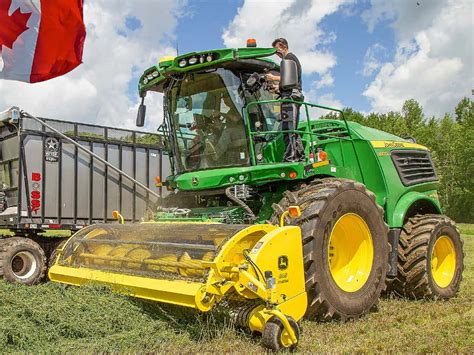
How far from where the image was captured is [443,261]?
720 cm

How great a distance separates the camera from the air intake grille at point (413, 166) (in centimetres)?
712

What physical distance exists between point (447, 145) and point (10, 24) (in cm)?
5043

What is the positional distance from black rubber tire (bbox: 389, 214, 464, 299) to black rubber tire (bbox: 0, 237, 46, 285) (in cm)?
526

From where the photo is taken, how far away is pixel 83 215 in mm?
9320

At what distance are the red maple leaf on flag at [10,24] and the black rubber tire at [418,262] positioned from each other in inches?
230

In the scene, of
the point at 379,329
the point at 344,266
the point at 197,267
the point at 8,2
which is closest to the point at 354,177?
the point at 344,266

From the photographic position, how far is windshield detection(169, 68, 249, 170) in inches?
233

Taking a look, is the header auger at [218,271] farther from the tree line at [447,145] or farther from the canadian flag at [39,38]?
the tree line at [447,145]

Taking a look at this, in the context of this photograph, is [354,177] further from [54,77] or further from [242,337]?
[54,77]

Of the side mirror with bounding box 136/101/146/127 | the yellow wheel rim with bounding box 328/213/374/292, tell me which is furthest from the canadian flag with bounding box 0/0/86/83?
the yellow wheel rim with bounding box 328/213/374/292

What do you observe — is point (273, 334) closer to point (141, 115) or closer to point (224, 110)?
point (224, 110)

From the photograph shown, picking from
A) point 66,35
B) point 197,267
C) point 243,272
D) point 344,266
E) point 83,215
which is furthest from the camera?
point 83,215

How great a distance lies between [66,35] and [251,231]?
201 inches

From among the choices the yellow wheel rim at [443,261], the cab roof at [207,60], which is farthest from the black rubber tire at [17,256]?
the yellow wheel rim at [443,261]
